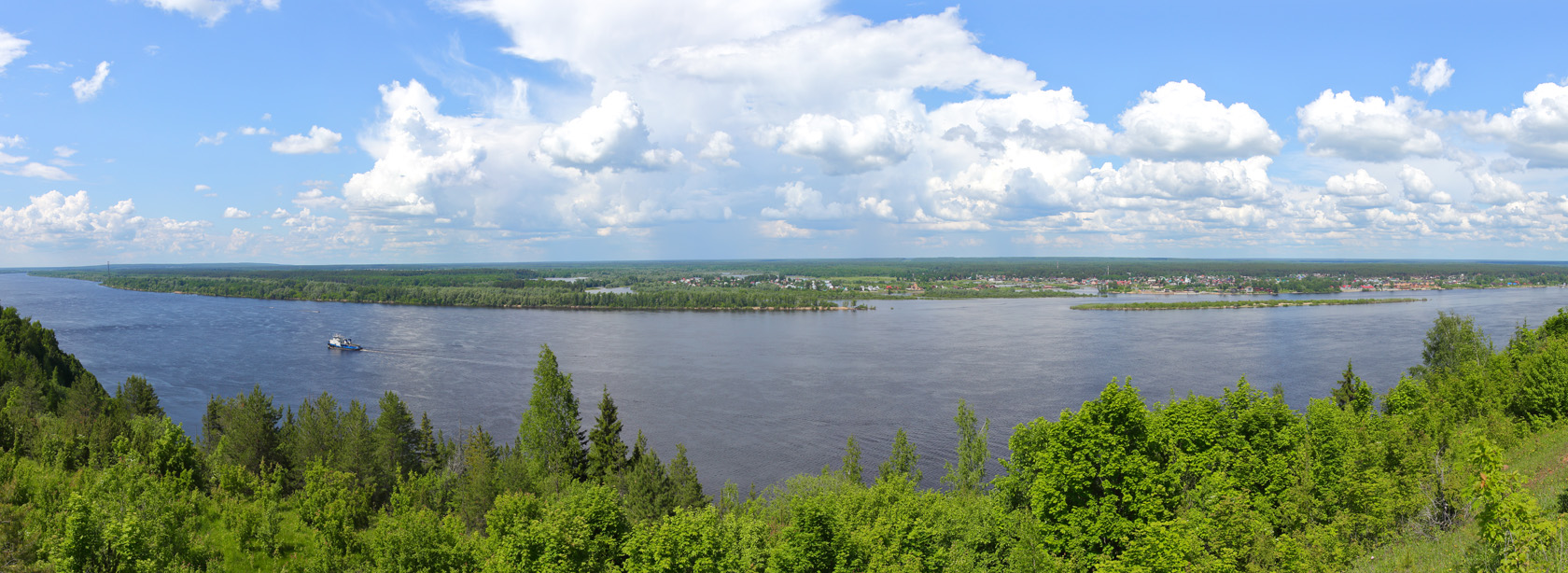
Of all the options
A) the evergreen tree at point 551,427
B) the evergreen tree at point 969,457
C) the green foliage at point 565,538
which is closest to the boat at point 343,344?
the evergreen tree at point 551,427

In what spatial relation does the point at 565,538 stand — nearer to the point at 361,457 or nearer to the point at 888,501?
the point at 888,501

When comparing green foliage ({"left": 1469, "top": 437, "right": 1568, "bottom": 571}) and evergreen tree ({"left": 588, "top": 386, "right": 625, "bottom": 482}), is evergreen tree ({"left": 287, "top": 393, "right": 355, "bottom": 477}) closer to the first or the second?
evergreen tree ({"left": 588, "top": 386, "right": 625, "bottom": 482})

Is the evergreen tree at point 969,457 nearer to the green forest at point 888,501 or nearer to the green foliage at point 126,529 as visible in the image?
the green forest at point 888,501

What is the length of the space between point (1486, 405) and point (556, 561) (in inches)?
1146

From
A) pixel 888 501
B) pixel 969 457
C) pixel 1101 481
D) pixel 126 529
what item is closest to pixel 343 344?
pixel 969 457

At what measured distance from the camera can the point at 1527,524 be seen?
970cm

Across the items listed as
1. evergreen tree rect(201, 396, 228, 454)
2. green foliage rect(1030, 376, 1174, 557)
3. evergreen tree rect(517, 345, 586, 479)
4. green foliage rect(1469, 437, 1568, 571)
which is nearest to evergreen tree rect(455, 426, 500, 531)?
evergreen tree rect(517, 345, 586, 479)

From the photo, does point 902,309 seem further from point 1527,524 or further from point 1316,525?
point 1527,524

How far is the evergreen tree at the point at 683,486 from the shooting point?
77.1 ft

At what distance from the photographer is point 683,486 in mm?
23938

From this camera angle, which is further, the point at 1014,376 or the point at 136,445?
the point at 1014,376

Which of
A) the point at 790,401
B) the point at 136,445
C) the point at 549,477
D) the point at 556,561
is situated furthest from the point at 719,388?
the point at 556,561

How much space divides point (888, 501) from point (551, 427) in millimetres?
12572

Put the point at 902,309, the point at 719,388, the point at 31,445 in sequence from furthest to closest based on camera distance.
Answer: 1. the point at 902,309
2. the point at 719,388
3. the point at 31,445
